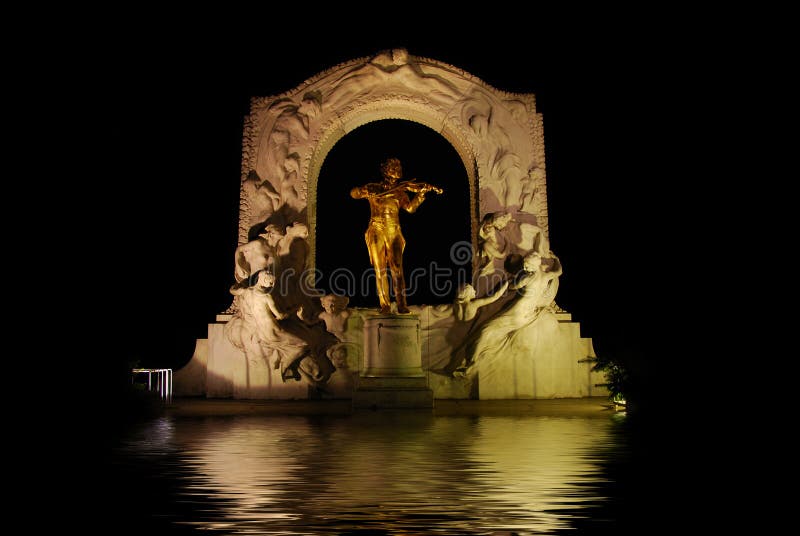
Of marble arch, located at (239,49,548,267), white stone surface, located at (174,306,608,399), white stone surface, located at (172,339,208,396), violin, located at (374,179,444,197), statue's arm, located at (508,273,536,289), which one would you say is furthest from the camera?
marble arch, located at (239,49,548,267)

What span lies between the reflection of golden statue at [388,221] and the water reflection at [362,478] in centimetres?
384

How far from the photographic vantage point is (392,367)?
10547mm

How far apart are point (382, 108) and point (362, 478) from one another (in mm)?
9595

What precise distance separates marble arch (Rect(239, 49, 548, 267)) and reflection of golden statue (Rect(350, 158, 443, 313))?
5.84 ft

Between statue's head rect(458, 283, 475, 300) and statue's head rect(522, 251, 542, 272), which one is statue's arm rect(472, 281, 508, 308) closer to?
statue's head rect(458, 283, 475, 300)

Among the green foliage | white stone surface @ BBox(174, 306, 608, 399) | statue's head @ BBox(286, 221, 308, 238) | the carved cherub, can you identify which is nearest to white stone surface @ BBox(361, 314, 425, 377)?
white stone surface @ BBox(174, 306, 608, 399)

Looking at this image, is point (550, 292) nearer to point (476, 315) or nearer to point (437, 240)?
point (476, 315)

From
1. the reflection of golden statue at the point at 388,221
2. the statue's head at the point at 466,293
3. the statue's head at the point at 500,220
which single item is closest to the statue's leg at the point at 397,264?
the reflection of golden statue at the point at 388,221

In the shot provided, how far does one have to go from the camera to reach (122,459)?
5.32m

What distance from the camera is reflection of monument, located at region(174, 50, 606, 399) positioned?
11.3 meters

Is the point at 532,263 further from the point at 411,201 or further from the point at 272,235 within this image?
the point at 272,235

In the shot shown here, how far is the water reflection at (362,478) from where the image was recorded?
11.0 ft

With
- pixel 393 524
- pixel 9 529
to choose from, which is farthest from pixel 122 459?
pixel 393 524

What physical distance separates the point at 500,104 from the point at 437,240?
2953 millimetres
